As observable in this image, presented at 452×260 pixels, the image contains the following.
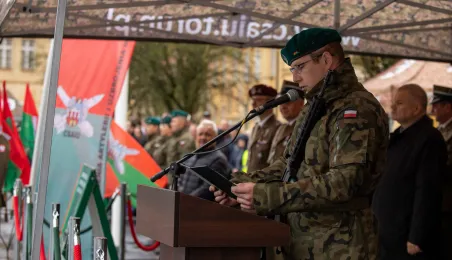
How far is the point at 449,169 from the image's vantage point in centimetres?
743

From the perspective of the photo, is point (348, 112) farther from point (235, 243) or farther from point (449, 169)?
point (449, 169)

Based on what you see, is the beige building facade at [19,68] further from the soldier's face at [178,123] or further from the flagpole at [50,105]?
the flagpole at [50,105]

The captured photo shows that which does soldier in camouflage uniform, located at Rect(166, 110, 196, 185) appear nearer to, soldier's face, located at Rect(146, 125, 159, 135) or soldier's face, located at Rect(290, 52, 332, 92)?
soldier's face, located at Rect(146, 125, 159, 135)

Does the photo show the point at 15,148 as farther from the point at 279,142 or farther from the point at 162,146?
the point at 279,142

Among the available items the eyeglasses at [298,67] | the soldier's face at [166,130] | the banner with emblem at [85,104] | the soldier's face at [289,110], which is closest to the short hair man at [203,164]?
the soldier's face at [289,110]

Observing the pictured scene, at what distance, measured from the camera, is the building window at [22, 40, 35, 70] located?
63.8 metres

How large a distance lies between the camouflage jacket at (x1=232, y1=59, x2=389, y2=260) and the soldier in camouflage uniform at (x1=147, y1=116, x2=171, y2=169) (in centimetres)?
1061

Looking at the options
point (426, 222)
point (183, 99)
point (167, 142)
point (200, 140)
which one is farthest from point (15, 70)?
point (426, 222)

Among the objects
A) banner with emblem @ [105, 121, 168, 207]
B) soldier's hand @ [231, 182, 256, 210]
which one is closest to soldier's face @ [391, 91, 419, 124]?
soldier's hand @ [231, 182, 256, 210]

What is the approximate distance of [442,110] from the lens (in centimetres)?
808

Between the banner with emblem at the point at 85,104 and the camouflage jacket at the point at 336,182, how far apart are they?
5.48 meters


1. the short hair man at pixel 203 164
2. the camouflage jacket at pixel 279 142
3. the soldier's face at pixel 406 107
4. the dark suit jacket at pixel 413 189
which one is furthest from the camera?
the short hair man at pixel 203 164

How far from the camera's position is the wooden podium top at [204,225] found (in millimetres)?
3916

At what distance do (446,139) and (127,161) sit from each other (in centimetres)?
528
